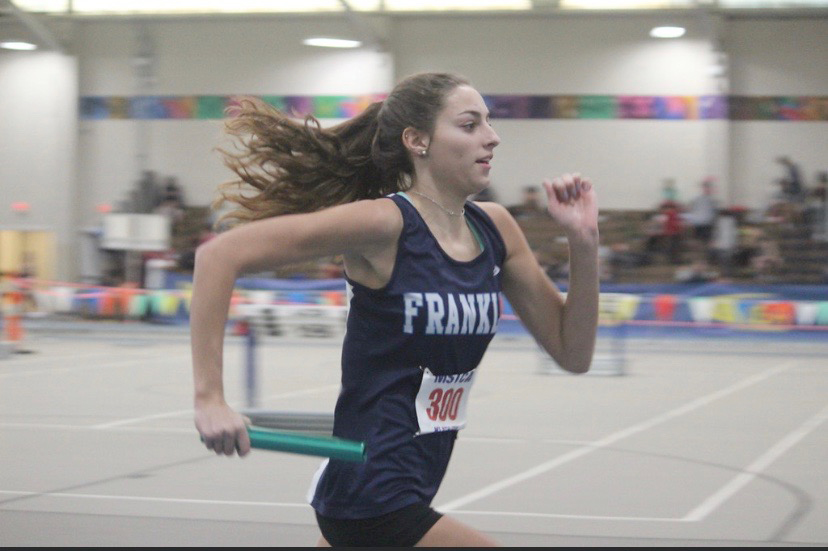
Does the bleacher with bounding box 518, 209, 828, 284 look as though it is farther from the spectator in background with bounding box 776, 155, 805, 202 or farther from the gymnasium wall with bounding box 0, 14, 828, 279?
the gymnasium wall with bounding box 0, 14, 828, 279

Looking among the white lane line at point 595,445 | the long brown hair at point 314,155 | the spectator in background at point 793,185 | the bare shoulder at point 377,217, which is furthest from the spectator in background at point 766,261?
the bare shoulder at point 377,217

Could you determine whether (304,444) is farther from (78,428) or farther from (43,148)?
(43,148)

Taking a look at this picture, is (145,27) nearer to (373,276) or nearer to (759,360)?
(759,360)

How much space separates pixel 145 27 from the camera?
89.9ft

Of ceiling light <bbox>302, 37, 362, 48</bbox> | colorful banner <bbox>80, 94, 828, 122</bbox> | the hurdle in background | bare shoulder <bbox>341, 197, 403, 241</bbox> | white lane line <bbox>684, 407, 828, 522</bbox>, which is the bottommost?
white lane line <bbox>684, 407, 828, 522</bbox>

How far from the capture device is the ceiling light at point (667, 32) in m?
25.3

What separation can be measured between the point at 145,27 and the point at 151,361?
11.9m

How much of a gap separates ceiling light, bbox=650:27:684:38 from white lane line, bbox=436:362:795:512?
11.4 m

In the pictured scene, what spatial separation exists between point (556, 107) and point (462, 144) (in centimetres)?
2317

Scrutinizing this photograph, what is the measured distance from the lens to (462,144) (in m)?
3.25

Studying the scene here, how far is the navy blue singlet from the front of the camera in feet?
10.2

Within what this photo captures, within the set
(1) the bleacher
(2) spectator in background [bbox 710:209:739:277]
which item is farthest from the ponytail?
(2) spectator in background [bbox 710:209:739:277]

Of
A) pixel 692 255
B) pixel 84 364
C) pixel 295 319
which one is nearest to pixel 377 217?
pixel 84 364

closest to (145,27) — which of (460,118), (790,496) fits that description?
(790,496)
